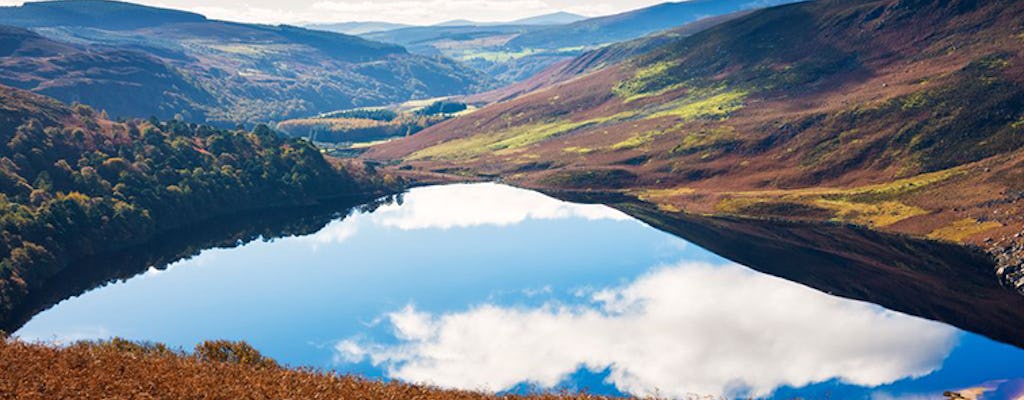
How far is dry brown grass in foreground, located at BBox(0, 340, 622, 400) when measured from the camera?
55438mm

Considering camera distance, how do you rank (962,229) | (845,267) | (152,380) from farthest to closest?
(962,229)
(845,267)
(152,380)

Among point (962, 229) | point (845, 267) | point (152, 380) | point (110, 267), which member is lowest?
point (110, 267)

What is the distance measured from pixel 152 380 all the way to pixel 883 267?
434ft

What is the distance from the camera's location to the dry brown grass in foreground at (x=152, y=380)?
55.4 metres

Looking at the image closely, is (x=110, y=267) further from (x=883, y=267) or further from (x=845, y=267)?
(x=883, y=267)

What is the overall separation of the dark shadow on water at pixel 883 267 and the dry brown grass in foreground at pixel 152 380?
83.3m

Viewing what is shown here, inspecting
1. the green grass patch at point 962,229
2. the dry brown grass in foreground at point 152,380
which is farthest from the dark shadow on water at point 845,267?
the dry brown grass in foreground at point 152,380

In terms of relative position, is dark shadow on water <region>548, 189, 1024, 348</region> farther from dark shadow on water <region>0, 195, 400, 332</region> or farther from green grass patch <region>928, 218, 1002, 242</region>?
dark shadow on water <region>0, 195, 400, 332</region>

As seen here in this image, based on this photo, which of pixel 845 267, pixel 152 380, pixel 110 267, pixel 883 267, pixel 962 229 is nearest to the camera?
pixel 152 380

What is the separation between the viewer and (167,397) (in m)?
55.3

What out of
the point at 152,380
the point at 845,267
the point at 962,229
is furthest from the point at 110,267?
the point at 962,229

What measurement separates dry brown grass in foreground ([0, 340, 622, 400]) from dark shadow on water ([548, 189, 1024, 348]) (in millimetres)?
83323

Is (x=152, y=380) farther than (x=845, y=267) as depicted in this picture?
No

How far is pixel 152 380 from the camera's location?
193 ft
